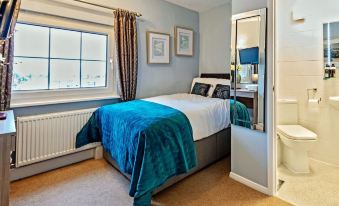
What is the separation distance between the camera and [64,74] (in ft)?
8.63

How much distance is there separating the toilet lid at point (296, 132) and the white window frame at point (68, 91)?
7.31 ft

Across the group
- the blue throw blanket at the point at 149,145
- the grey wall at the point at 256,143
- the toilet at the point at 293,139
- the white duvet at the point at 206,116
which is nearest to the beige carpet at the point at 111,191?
the grey wall at the point at 256,143

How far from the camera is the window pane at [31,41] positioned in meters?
2.27

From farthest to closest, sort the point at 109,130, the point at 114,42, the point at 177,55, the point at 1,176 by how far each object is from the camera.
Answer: the point at 177,55, the point at 114,42, the point at 109,130, the point at 1,176

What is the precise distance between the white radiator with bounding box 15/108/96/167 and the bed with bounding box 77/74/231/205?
0.11m

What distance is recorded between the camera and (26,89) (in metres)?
2.36

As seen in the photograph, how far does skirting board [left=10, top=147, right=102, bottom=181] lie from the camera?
224cm

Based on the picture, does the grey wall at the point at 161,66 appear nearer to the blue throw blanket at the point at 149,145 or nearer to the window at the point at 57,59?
the window at the point at 57,59

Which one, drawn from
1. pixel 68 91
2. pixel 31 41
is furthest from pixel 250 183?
pixel 31 41

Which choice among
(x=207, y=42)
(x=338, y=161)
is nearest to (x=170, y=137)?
(x=338, y=161)

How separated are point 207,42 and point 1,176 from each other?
3.57 metres

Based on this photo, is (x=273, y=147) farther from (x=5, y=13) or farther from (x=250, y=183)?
(x=5, y=13)

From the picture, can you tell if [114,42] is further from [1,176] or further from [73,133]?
[1,176]

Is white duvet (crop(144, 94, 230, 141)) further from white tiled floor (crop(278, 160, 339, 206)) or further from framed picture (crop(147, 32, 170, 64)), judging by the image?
framed picture (crop(147, 32, 170, 64))
